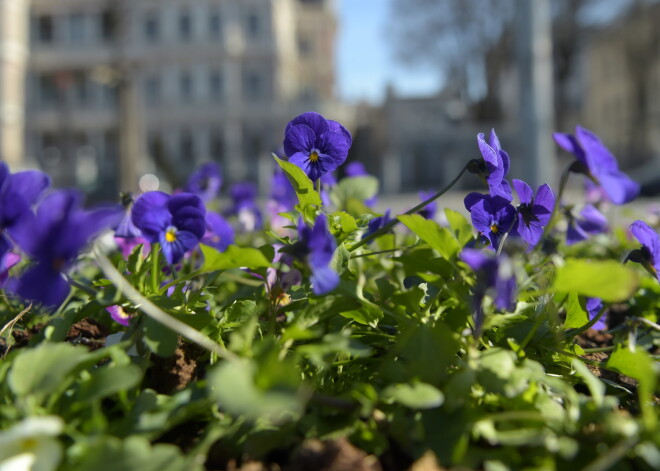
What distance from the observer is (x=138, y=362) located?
2.42 feet

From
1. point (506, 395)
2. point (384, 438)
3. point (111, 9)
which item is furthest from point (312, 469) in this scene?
point (111, 9)

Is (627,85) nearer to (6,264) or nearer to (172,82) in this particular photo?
(172,82)

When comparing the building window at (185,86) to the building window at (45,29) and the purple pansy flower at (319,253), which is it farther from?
the purple pansy flower at (319,253)

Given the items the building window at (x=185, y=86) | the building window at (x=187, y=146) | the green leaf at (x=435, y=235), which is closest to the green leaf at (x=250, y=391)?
the green leaf at (x=435, y=235)

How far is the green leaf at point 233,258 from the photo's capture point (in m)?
0.69

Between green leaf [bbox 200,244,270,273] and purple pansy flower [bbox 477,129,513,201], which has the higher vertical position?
purple pansy flower [bbox 477,129,513,201]

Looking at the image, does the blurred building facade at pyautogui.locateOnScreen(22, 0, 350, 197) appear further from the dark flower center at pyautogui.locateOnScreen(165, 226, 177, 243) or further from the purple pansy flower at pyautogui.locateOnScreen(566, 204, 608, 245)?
the dark flower center at pyautogui.locateOnScreen(165, 226, 177, 243)

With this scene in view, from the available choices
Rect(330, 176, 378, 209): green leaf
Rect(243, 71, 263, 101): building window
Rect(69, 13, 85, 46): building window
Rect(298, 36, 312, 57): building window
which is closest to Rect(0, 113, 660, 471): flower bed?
Rect(330, 176, 378, 209): green leaf

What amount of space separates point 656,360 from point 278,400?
0.60 metres

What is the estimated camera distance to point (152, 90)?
106 feet

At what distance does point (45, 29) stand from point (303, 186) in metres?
36.8

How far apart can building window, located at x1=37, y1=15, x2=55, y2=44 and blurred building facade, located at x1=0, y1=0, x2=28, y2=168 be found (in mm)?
1330

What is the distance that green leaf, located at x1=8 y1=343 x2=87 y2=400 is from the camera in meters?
0.59

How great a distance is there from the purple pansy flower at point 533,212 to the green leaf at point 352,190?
421 mm
